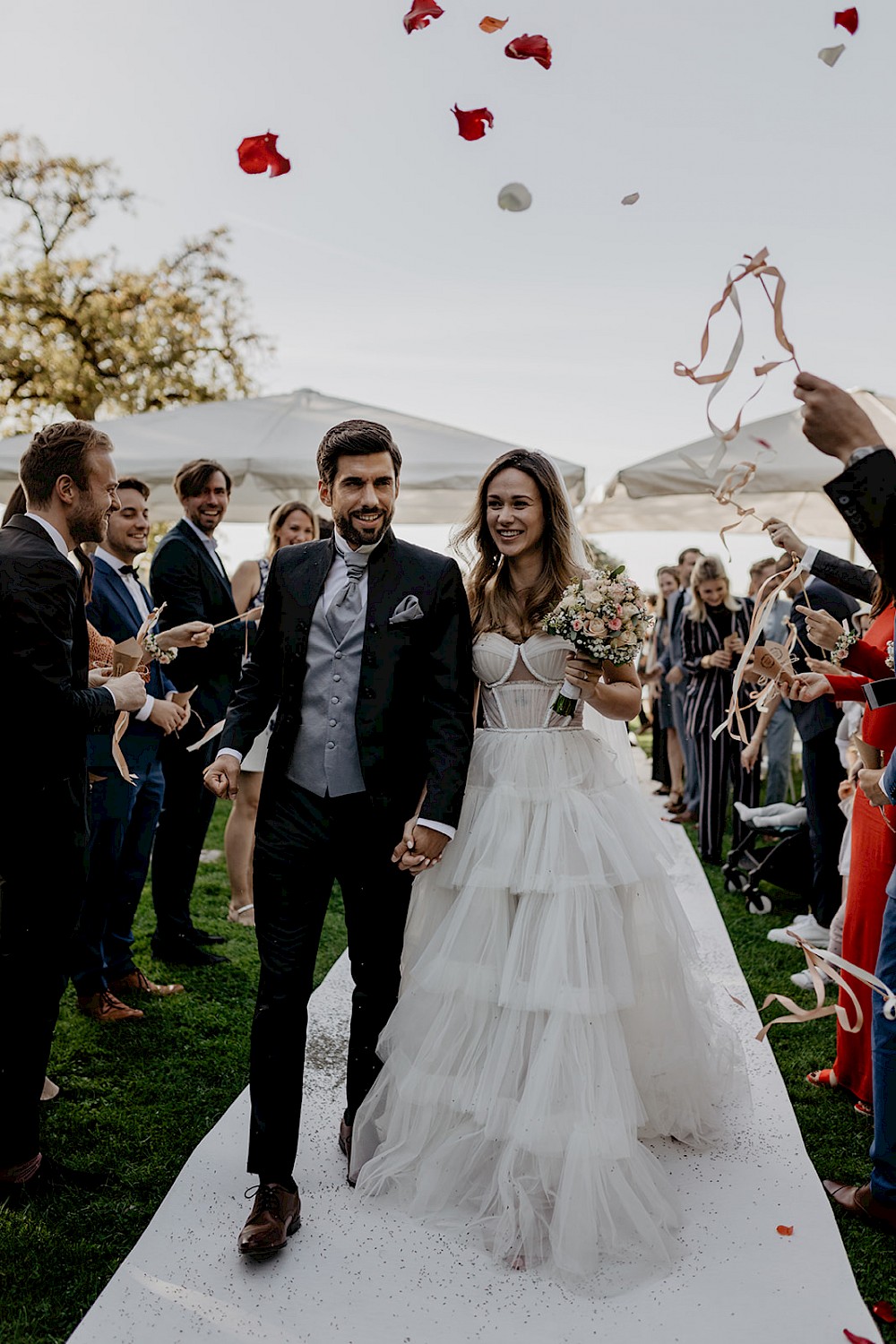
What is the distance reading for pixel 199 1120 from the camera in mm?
3621

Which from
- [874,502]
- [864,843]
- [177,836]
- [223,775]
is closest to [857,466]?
[874,502]

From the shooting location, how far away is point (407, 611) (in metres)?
3.00

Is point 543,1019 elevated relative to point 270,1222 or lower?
elevated

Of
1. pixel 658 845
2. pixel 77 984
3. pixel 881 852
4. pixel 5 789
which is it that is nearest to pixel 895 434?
pixel 881 852

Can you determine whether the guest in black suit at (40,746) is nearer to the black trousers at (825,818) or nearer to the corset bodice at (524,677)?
the corset bodice at (524,677)

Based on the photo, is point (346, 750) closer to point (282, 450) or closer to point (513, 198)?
point (513, 198)

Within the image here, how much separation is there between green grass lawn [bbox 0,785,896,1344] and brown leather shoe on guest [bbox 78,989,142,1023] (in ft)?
0.17

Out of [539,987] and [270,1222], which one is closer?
[270,1222]

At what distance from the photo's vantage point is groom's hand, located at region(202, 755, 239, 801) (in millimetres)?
2951

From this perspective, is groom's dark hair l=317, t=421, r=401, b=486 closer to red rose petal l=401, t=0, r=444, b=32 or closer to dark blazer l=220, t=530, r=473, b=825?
dark blazer l=220, t=530, r=473, b=825

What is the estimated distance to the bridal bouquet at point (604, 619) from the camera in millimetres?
2982

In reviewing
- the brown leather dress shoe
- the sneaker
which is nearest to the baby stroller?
the sneaker

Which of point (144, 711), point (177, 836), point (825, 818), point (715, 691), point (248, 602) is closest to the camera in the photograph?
point (144, 711)

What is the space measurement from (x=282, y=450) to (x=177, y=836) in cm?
345
